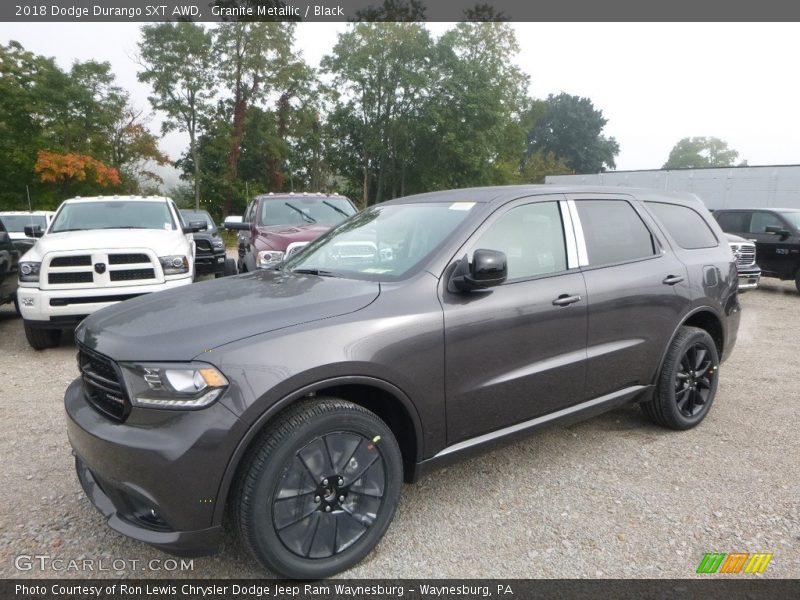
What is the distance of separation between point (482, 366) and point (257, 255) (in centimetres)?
521

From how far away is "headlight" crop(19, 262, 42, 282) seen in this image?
614cm

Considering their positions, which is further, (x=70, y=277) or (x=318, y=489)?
(x=70, y=277)

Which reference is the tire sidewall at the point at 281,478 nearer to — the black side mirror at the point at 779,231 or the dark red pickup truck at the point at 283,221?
the dark red pickup truck at the point at 283,221

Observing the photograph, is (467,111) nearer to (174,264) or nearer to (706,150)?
(174,264)

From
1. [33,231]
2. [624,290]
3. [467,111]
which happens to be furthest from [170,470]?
[467,111]

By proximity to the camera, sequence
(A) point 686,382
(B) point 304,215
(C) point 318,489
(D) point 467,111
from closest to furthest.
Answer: (C) point 318,489 < (A) point 686,382 < (B) point 304,215 < (D) point 467,111

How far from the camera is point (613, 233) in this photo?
3.73 m

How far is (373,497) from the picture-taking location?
2557 millimetres

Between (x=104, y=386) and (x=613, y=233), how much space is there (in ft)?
10.2

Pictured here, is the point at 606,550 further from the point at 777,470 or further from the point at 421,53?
the point at 421,53

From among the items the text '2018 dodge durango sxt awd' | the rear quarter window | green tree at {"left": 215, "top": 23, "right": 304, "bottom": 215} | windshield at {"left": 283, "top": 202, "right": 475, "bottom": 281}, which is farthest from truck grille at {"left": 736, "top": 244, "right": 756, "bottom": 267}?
green tree at {"left": 215, "top": 23, "right": 304, "bottom": 215}

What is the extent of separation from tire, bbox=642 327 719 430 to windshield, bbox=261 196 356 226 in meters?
5.44

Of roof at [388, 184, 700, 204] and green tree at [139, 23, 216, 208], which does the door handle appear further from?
green tree at [139, 23, 216, 208]

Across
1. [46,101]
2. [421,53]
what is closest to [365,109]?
[421,53]
